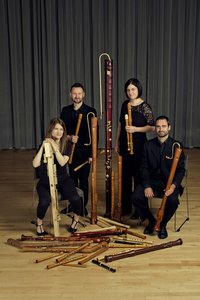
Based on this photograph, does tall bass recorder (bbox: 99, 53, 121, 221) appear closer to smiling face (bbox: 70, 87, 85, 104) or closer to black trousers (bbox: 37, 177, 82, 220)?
smiling face (bbox: 70, 87, 85, 104)

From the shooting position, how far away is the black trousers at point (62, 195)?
3629 millimetres

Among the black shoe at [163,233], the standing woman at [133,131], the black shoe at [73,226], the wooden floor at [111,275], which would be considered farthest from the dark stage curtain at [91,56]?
the black shoe at [163,233]

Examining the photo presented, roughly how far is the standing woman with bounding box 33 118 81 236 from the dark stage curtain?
129 inches

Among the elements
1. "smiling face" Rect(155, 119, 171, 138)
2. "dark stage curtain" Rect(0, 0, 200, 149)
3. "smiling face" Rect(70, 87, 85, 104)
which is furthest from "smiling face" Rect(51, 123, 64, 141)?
"dark stage curtain" Rect(0, 0, 200, 149)

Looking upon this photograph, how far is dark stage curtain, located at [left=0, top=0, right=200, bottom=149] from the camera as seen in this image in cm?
670

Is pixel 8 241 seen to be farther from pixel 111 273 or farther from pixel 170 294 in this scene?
pixel 170 294

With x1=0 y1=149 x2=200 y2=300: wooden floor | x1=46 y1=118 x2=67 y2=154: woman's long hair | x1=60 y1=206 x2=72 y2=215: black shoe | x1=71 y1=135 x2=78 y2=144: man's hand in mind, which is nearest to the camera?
x1=0 y1=149 x2=200 y2=300: wooden floor

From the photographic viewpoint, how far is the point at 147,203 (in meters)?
3.76

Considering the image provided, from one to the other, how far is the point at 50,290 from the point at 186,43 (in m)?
4.95

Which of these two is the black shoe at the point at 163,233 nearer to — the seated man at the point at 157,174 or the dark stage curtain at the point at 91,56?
the seated man at the point at 157,174

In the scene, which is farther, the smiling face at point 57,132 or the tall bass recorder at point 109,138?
the tall bass recorder at point 109,138

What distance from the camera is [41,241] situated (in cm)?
Answer: 357

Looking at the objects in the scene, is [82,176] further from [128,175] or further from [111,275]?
[111,275]

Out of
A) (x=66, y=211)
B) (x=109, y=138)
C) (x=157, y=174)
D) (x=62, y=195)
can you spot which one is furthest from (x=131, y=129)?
(x=66, y=211)
